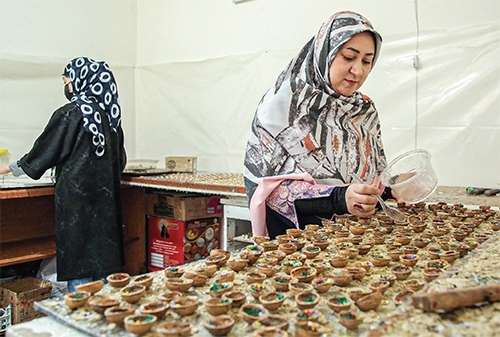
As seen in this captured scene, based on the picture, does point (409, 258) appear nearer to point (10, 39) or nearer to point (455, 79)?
point (455, 79)

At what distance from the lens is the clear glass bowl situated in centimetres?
138

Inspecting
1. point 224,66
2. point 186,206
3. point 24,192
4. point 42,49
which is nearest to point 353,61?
point 186,206

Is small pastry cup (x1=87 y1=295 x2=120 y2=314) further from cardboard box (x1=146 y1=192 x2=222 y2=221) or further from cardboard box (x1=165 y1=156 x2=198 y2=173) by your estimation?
cardboard box (x1=165 y1=156 x2=198 y2=173)

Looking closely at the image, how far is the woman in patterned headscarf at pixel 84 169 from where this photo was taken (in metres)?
2.36

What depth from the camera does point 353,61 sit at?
143 centimetres

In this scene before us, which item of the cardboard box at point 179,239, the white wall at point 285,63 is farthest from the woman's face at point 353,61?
the cardboard box at point 179,239

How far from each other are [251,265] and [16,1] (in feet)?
9.67

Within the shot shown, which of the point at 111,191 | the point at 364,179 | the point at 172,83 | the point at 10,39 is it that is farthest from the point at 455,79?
the point at 10,39

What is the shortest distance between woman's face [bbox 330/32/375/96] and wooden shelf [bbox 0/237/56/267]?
5.98 ft

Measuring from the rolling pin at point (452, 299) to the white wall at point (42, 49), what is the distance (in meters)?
3.08

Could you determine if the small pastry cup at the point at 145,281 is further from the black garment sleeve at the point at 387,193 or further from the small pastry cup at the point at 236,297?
the black garment sleeve at the point at 387,193

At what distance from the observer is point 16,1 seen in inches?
125

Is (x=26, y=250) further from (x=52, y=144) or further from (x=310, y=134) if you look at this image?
(x=310, y=134)

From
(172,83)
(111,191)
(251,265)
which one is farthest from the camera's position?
(172,83)
